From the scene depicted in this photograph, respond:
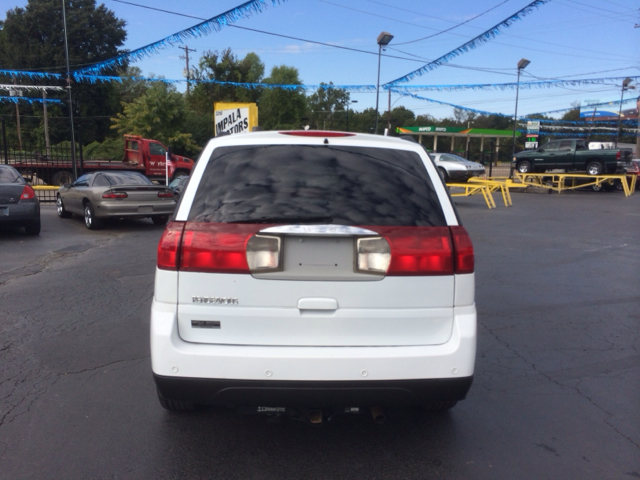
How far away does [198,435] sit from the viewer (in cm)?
343

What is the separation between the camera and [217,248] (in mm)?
2816

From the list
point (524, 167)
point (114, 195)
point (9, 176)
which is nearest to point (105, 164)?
point (114, 195)

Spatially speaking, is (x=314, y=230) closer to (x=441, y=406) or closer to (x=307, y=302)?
(x=307, y=302)

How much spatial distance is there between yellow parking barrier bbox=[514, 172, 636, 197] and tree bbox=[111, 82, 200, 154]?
82.3 feet

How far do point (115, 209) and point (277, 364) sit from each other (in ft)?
34.7

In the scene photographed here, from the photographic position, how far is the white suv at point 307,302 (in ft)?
9.20

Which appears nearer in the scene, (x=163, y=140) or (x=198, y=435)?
(x=198, y=435)

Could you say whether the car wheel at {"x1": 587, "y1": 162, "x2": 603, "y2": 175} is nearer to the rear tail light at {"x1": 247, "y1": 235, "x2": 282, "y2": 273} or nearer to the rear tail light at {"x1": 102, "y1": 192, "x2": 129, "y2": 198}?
the rear tail light at {"x1": 102, "y1": 192, "x2": 129, "y2": 198}

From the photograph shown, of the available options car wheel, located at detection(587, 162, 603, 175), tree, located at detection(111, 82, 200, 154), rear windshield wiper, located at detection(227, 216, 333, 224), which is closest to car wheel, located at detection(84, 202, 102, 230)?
rear windshield wiper, located at detection(227, 216, 333, 224)

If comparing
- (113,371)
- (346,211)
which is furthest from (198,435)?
(346,211)

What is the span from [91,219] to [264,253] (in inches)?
435

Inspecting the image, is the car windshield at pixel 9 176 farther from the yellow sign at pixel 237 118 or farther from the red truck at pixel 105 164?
the red truck at pixel 105 164

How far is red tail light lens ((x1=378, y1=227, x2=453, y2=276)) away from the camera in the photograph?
2854 mm

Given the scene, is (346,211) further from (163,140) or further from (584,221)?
(163,140)
